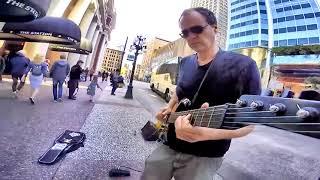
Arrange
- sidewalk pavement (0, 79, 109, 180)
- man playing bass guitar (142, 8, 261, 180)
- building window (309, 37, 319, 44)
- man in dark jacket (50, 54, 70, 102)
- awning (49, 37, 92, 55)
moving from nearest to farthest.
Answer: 1. man playing bass guitar (142, 8, 261, 180)
2. sidewalk pavement (0, 79, 109, 180)
3. man in dark jacket (50, 54, 70, 102)
4. awning (49, 37, 92, 55)
5. building window (309, 37, 319, 44)

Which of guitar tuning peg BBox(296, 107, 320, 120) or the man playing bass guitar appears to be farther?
the man playing bass guitar

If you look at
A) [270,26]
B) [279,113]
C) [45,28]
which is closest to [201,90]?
[279,113]

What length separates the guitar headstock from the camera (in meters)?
1.32

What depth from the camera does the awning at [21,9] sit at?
661 centimetres

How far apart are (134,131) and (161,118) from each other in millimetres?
5618

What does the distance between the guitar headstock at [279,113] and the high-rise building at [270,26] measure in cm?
6375

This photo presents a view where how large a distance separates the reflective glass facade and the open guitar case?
79058 millimetres

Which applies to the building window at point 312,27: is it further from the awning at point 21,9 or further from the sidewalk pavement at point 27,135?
the awning at point 21,9

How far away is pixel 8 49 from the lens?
75.9 ft

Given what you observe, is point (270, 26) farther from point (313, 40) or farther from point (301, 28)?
point (313, 40)

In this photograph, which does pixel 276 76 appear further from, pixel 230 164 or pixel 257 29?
pixel 230 164

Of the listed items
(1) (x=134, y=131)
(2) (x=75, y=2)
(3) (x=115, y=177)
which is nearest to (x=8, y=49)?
(2) (x=75, y=2)

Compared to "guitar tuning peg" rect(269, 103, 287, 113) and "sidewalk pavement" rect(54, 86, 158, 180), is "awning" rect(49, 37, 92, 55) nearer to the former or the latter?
"sidewalk pavement" rect(54, 86, 158, 180)

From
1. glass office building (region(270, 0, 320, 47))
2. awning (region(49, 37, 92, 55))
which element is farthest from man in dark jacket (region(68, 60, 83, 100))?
glass office building (region(270, 0, 320, 47))
